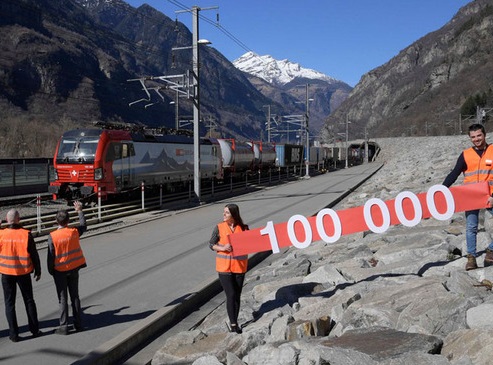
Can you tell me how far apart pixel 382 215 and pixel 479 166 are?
1.46m

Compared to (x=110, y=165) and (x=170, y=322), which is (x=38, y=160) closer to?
(x=110, y=165)

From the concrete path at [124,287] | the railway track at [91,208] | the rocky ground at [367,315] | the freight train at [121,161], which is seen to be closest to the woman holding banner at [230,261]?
the rocky ground at [367,315]

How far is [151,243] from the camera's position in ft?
51.1

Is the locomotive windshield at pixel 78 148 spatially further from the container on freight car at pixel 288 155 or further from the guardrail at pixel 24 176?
the container on freight car at pixel 288 155

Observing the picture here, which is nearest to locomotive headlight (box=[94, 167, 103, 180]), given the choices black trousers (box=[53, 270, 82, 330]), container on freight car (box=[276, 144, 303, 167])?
black trousers (box=[53, 270, 82, 330])

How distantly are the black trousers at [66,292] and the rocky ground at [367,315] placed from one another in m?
1.61

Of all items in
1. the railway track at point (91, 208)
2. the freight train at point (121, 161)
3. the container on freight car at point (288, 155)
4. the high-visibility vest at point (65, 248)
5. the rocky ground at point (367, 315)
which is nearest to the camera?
the rocky ground at point (367, 315)

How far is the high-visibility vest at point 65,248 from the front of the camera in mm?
7492

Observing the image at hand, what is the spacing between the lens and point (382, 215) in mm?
7180

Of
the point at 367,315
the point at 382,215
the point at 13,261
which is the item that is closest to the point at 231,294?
the point at 367,315

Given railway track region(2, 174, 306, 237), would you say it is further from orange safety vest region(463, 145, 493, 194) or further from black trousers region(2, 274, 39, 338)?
orange safety vest region(463, 145, 493, 194)

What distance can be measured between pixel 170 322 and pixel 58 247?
6.88 ft

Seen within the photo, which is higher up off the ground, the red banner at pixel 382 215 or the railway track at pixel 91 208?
the red banner at pixel 382 215

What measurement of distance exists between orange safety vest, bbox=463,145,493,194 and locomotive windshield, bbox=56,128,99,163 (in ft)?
56.8
